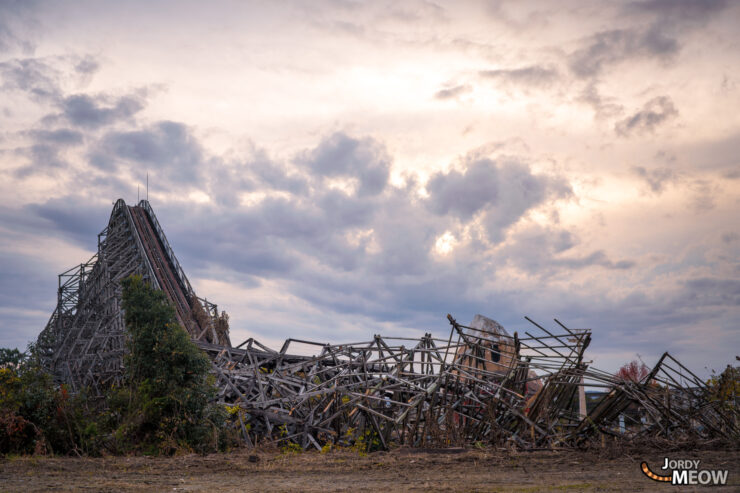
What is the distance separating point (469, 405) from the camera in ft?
40.9

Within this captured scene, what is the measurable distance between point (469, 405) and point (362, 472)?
164 inches

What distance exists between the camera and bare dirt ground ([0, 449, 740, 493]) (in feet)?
24.1

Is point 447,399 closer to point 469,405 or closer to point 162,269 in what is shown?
point 469,405

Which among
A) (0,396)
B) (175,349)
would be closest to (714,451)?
(175,349)

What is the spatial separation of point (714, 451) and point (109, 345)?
22.4m

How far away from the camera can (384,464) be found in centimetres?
941

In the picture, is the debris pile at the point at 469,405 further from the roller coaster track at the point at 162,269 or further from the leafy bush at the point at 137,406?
the roller coaster track at the point at 162,269

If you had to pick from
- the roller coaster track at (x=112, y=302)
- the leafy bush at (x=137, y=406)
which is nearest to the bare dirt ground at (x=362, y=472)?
the leafy bush at (x=137, y=406)

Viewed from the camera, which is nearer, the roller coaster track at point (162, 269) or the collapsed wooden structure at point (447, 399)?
the collapsed wooden structure at point (447, 399)

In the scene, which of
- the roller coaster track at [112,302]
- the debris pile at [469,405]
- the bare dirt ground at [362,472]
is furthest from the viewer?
the roller coaster track at [112,302]

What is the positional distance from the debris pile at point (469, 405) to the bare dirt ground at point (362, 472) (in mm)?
1269

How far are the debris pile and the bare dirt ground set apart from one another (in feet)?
4.16

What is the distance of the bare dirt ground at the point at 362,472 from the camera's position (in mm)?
7336

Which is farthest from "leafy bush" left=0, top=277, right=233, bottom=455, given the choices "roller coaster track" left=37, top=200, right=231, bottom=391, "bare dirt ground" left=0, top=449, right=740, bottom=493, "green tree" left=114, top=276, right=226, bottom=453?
"roller coaster track" left=37, top=200, right=231, bottom=391
